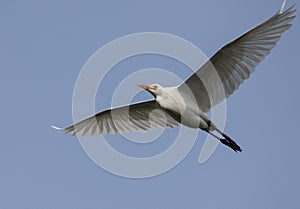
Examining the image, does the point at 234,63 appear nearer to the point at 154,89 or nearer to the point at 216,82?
the point at 216,82

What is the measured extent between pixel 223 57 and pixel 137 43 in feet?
8.12

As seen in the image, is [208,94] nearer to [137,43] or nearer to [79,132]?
[137,43]

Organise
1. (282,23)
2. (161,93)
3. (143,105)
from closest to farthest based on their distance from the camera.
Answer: (282,23) < (161,93) < (143,105)

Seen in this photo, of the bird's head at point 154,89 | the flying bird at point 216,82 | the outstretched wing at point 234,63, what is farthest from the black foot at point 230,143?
the bird's head at point 154,89

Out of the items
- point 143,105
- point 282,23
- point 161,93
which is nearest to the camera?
point 282,23

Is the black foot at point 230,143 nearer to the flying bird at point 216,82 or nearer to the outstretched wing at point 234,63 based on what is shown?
the flying bird at point 216,82

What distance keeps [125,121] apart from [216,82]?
3.28m

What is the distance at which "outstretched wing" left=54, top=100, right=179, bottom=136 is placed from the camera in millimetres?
22125

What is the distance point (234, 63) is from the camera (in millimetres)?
20422

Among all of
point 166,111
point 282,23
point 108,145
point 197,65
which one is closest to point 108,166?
point 108,145

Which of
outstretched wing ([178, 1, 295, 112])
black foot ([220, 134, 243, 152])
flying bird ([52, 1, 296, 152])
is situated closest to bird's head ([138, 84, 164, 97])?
flying bird ([52, 1, 296, 152])

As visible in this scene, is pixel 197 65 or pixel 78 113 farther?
pixel 78 113

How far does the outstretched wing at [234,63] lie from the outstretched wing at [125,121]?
1.47 metres

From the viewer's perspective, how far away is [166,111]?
20.8 m
